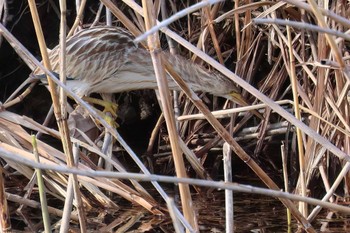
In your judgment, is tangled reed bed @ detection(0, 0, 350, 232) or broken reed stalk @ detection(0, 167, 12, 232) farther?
tangled reed bed @ detection(0, 0, 350, 232)

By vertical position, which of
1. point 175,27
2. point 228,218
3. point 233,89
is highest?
point 175,27

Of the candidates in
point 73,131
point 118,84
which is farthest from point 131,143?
point 73,131

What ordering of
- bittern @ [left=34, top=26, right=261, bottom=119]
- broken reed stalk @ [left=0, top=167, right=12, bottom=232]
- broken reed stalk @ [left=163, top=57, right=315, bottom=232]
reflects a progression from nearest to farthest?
broken reed stalk @ [left=163, top=57, right=315, bottom=232], broken reed stalk @ [left=0, top=167, right=12, bottom=232], bittern @ [left=34, top=26, right=261, bottom=119]

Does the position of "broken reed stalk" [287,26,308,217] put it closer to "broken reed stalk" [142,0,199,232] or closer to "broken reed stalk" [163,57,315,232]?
"broken reed stalk" [163,57,315,232]

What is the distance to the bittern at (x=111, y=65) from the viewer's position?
3330 mm

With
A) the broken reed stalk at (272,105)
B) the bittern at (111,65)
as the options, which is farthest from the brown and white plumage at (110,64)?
the broken reed stalk at (272,105)

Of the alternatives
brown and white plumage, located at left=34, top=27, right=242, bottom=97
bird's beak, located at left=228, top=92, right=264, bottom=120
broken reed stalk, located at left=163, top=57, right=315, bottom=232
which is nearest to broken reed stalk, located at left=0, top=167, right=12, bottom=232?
broken reed stalk, located at left=163, top=57, right=315, bottom=232

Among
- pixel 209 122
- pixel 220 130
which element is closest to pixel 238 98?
pixel 209 122

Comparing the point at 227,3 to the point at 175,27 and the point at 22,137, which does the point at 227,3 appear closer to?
the point at 175,27

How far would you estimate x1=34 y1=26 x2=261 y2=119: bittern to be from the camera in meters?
3.33

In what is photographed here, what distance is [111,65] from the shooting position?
3.38 metres

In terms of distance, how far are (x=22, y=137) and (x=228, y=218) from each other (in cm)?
138

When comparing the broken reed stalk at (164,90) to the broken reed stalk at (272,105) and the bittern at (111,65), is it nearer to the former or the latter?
the broken reed stalk at (272,105)

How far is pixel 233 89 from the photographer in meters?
3.37
